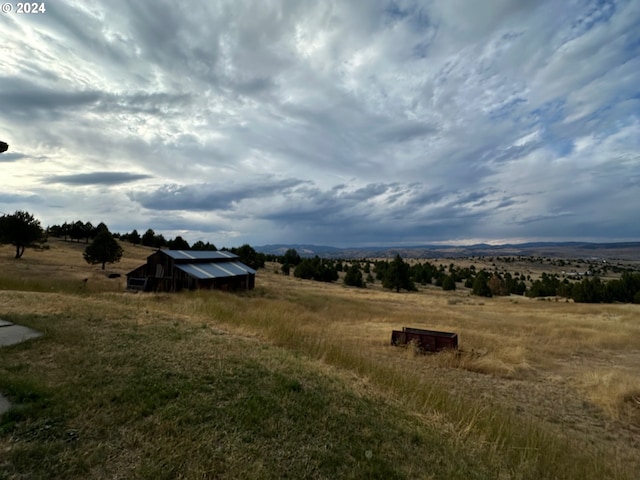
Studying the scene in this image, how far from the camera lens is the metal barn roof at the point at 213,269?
2838 centimetres

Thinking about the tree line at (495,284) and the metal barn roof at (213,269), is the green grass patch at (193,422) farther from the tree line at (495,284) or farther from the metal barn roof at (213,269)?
the tree line at (495,284)

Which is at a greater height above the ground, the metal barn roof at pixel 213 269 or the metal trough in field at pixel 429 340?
the metal barn roof at pixel 213 269

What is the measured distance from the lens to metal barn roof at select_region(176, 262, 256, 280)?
28.4 meters

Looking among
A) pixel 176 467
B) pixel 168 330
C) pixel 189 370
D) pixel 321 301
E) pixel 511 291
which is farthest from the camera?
pixel 511 291

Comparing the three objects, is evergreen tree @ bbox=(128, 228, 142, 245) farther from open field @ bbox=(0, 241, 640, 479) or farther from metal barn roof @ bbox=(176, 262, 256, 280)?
open field @ bbox=(0, 241, 640, 479)

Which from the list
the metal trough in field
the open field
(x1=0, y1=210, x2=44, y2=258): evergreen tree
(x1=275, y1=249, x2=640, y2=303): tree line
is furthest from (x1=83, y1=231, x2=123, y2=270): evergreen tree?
the metal trough in field

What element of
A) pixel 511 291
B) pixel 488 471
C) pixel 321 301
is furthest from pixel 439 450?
pixel 511 291

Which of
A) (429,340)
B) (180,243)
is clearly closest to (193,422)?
(429,340)

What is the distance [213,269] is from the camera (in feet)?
105

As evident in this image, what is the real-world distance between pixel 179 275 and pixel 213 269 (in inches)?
162

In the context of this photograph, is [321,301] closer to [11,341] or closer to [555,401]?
[555,401]

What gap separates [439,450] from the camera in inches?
179

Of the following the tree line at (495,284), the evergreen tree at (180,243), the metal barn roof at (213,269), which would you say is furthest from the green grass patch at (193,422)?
the evergreen tree at (180,243)

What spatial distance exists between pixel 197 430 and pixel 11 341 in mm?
5103
